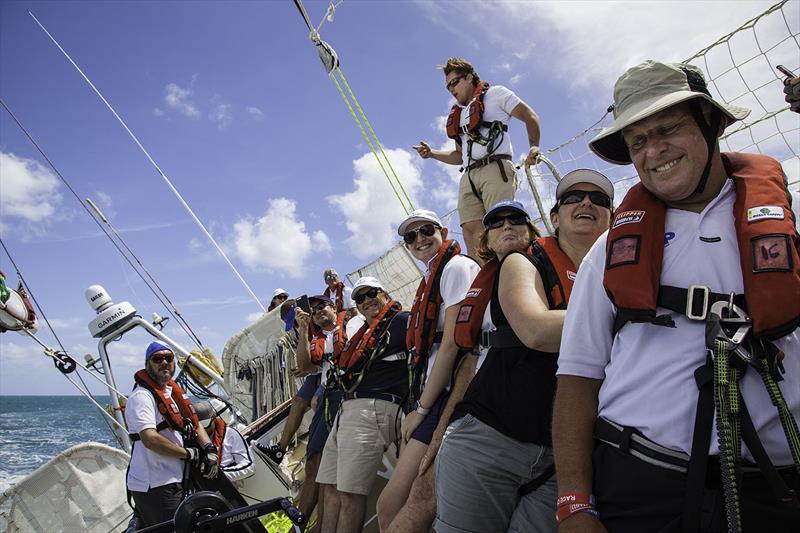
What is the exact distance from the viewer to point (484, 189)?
449 centimetres

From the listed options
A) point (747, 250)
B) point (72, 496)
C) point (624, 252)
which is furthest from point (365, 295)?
point (72, 496)

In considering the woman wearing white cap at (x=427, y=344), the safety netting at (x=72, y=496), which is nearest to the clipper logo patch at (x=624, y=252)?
the woman wearing white cap at (x=427, y=344)

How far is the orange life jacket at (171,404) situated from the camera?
4.63 metres

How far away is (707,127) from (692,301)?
1.60ft

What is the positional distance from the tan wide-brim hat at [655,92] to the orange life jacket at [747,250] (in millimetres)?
183

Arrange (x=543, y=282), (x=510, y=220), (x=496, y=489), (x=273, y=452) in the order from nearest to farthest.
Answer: (x=496, y=489) → (x=543, y=282) → (x=510, y=220) → (x=273, y=452)

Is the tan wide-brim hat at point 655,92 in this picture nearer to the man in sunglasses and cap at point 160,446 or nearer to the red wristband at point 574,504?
the red wristband at point 574,504

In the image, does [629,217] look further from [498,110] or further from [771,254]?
[498,110]

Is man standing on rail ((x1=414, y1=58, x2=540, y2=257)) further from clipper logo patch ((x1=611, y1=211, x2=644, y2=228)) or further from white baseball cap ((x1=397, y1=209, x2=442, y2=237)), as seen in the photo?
clipper logo patch ((x1=611, y1=211, x2=644, y2=228))

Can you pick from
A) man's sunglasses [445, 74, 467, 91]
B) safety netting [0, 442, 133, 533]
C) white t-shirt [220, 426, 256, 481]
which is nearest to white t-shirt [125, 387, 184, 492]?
white t-shirt [220, 426, 256, 481]

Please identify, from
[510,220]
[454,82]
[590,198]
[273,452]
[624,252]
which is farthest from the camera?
[273,452]

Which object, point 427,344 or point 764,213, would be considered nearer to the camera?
point 764,213

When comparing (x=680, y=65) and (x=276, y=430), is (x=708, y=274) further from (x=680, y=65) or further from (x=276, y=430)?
(x=276, y=430)

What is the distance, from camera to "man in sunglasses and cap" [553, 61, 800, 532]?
3.84ft
